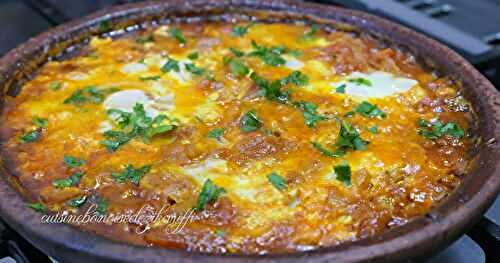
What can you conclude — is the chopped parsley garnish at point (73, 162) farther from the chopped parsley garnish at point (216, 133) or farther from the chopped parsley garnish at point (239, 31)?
the chopped parsley garnish at point (239, 31)

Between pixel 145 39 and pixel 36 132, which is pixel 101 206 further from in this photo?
pixel 145 39

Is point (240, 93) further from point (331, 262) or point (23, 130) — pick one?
point (331, 262)

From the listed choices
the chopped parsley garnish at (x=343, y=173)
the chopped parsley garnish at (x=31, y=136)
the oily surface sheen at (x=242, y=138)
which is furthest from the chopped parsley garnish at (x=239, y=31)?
the chopped parsley garnish at (x=343, y=173)

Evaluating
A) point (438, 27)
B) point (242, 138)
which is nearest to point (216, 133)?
point (242, 138)

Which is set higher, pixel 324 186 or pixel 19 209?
pixel 19 209

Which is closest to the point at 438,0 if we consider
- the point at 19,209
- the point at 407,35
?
Result: the point at 407,35

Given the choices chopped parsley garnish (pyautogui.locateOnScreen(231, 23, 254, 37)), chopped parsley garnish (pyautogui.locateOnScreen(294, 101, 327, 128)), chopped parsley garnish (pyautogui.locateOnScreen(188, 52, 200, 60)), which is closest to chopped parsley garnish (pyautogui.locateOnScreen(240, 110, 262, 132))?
chopped parsley garnish (pyautogui.locateOnScreen(294, 101, 327, 128))
